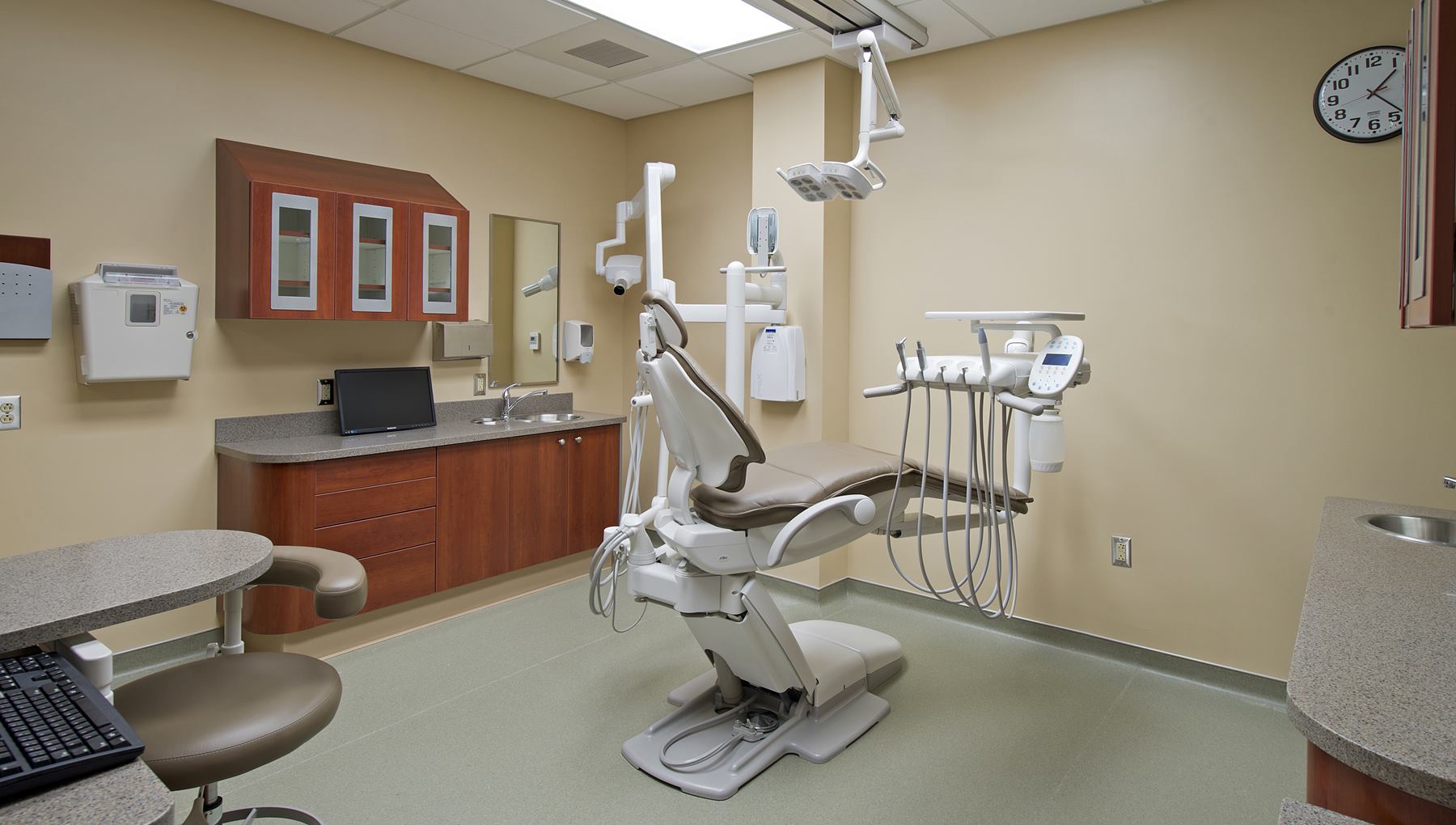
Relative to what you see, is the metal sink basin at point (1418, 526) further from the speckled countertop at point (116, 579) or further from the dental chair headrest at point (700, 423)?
the speckled countertop at point (116, 579)

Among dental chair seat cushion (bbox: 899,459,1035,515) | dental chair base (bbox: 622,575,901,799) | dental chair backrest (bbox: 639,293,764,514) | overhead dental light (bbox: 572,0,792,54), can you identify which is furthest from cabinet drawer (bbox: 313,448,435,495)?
dental chair seat cushion (bbox: 899,459,1035,515)

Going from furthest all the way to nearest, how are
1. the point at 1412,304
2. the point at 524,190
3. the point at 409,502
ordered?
the point at 524,190 → the point at 409,502 → the point at 1412,304

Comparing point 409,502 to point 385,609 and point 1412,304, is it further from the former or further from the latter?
point 1412,304

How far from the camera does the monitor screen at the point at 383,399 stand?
12.5ft

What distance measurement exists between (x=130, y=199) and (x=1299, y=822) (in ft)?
12.9

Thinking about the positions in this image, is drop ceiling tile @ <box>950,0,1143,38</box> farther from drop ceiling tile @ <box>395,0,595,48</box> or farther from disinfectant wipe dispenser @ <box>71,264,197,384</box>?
disinfectant wipe dispenser @ <box>71,264,197,384</box>

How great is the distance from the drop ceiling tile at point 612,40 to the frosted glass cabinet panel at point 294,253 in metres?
1.27

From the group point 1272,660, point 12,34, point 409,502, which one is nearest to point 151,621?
point 409,502

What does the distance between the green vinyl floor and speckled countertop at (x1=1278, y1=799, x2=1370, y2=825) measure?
163 centimetres

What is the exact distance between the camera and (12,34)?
295 centimetres

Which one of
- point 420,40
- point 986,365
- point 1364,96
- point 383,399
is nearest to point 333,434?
point 383,399

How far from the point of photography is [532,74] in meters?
4.29

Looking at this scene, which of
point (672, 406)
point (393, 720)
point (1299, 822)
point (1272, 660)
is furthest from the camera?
point (1272, 660)

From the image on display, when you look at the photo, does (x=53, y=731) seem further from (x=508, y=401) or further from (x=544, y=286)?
(x=544, y=286)
